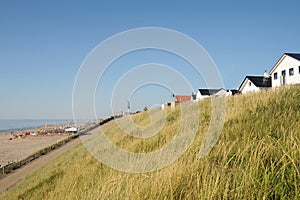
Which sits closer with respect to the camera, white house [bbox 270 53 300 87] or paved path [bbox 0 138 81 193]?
paved path [bbox 0 138 81 193]

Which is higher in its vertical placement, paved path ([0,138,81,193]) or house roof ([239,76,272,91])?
house roof ([239,76,272,91])

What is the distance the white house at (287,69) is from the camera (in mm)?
30953

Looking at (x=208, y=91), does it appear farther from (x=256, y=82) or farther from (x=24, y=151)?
(x=24, y=151)

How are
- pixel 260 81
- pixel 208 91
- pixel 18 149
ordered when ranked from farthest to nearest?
1. pixel 208 91
2. pixel 260 81
3. pixel 18 149

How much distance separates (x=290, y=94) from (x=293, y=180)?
580 cm

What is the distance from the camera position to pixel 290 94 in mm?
7273

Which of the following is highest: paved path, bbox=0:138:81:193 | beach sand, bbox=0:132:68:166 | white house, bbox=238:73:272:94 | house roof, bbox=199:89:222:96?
white house, bbox=238:73:272:94

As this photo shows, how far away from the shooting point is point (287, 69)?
107 ft

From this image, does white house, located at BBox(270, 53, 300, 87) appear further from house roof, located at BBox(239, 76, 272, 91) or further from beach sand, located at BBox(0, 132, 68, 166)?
beach sand, located at BBox(0, 132, 68, 166)

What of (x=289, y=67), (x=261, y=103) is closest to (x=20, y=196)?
(x=261, y=103)

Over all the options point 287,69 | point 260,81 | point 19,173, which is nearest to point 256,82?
point 260,81

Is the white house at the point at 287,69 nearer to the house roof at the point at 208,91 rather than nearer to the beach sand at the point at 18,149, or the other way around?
the house roof at the point at 208,91

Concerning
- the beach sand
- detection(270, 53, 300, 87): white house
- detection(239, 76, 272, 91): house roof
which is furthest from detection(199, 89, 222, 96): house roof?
the beach sand

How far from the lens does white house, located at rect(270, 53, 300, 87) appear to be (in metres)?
31.0
